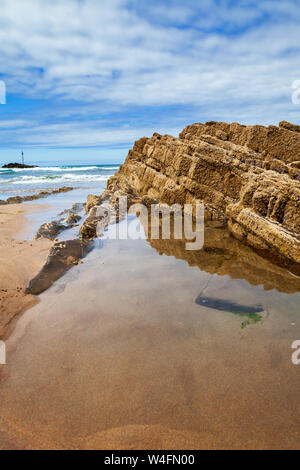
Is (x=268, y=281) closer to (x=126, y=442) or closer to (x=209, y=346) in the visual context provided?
(x=209, y=346)

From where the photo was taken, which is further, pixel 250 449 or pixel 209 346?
pixel 209 346

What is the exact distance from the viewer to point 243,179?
9250 millimetres

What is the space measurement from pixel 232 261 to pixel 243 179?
15.4ft

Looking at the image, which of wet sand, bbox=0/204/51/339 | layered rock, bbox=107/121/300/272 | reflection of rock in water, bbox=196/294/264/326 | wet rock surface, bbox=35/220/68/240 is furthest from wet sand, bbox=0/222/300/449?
wet rock surface, bbox=35/220/68/240

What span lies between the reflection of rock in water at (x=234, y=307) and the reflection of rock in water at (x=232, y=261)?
34.3 inches

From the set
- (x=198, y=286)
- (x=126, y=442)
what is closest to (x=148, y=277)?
(x=198, y=286)

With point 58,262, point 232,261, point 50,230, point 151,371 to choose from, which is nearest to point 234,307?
point 151,371

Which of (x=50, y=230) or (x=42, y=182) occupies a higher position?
(x=42, y=182)

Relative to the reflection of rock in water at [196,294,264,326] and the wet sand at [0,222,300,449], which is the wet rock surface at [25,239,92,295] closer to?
the wet sand at [0,222,300,449]

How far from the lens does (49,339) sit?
319cm

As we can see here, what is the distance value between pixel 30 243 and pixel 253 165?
27.4 feet

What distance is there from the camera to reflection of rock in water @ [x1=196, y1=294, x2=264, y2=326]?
3.61m

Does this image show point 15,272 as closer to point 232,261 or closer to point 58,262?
point 58,262

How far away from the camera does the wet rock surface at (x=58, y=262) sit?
4484 millimetres
